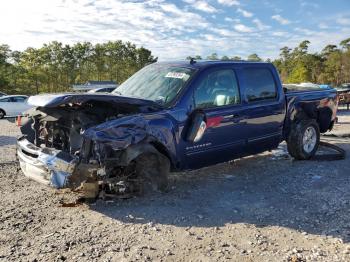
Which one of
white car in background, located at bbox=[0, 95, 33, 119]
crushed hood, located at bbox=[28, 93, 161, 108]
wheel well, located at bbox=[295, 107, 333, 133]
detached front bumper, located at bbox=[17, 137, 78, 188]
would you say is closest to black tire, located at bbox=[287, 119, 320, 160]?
wheel well, located at bbox=[295, 107, 333, 133]

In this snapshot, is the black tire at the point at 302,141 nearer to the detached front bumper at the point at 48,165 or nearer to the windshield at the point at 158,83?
the windshield at the point at 158,83

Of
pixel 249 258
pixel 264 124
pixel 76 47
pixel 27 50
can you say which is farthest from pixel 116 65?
pixel 249 258

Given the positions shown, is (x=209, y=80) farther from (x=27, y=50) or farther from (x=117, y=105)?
(x=27, y=50)

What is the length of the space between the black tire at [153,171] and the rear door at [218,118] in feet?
1.41

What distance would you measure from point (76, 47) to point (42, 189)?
43891 mm

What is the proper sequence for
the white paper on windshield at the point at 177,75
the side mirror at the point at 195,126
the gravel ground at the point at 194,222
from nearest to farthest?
the gravel ground at the point at 194,222 < the side mirror at the point at 195,126 < the white paper on windshield at the point at 177,75

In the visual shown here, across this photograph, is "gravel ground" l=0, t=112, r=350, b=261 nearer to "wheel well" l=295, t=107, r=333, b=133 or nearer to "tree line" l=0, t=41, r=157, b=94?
"wheel well" l=295, t=107, r=333, b=133

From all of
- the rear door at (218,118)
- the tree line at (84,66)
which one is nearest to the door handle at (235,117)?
the rear door at (218,118)

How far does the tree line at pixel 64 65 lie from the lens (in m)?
43.9

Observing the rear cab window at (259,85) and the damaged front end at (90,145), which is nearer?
the damaged front end at (90,145)

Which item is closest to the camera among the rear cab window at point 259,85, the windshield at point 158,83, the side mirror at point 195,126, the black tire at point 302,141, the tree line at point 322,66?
the side mirror at point 195,126

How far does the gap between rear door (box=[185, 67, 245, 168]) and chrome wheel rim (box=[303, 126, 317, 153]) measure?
2006 mm

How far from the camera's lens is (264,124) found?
22.4 ft

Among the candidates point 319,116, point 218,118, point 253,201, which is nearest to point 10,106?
point 319,116
